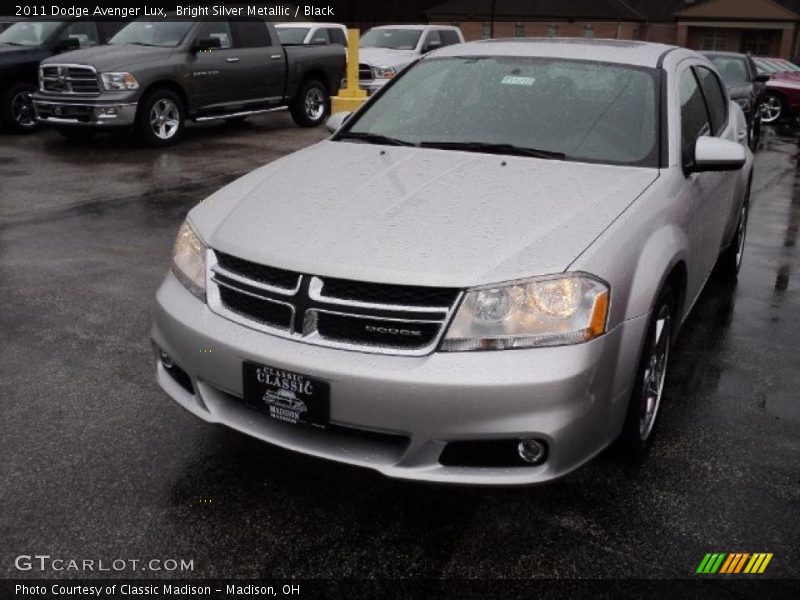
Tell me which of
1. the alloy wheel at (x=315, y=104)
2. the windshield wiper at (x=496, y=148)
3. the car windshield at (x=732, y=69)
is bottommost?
the alloy wheel at (x=315, y=104)

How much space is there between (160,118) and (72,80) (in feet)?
4.14

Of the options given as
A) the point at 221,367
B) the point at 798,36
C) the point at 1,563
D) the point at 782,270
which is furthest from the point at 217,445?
the point at 798,36

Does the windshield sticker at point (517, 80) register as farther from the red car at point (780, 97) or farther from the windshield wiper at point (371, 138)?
the red car at point (780, 97)

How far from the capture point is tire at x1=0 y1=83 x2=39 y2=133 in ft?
42.3

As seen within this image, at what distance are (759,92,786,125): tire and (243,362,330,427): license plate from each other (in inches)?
759

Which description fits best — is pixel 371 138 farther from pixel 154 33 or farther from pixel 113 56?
pixel 154 33

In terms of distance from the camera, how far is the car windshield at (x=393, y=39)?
16.8 m

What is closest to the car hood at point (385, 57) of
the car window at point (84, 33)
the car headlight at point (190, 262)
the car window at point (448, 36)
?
the car window at point (448, 36)

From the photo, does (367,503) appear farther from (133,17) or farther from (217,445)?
(133,17)

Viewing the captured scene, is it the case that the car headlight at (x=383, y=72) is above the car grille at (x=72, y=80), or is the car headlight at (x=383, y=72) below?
below

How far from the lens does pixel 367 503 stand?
3.10 meters

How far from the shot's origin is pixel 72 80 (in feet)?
37.4

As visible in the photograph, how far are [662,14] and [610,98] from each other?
2807 inches

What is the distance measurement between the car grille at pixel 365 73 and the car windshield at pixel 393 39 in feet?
5.10
